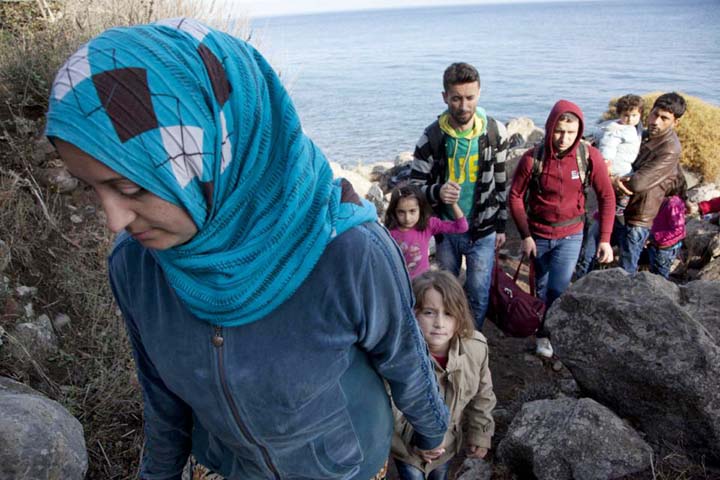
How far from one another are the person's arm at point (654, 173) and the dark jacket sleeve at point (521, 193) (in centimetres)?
104

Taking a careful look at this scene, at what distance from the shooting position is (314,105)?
25406 mm

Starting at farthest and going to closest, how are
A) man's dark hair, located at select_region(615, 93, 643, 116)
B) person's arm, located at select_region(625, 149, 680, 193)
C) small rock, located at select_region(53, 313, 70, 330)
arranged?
man's dark hair, located at select_region(615, 93, 643, 116), person's arm, located at select_region(625, 149, 680, 193), small rock, located at select_region(53, 313, 70, 330)

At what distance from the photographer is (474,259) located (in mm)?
4188

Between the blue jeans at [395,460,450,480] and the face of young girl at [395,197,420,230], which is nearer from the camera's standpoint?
the blue jeans at [395,460,450,480]

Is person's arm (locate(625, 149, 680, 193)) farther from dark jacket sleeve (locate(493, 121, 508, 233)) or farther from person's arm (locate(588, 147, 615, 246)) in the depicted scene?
dark jacket sleeve (locate(493, 121, 508, 233))

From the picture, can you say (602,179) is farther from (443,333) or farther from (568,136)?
(443,333)

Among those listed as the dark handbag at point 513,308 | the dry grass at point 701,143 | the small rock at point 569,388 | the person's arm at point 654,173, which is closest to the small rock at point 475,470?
the small rock at point 569,388

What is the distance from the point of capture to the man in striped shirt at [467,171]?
12.9 ft

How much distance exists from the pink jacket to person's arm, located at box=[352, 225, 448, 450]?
4.23 metres

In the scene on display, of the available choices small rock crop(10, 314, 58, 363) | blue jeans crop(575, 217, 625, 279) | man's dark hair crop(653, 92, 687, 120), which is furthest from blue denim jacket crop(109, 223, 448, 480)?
man's dark hair crop(653, 92, 687, 120)

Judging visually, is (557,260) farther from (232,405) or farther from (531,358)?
(232,405)

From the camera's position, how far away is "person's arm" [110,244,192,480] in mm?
1336

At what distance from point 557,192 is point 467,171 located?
0.73 meters

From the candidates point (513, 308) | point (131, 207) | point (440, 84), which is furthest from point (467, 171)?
point (440, 84)
